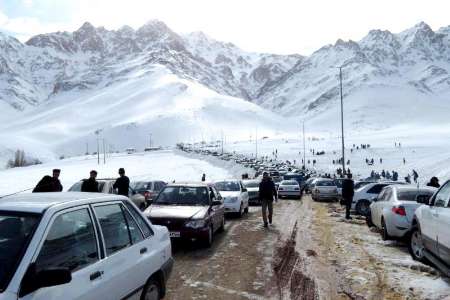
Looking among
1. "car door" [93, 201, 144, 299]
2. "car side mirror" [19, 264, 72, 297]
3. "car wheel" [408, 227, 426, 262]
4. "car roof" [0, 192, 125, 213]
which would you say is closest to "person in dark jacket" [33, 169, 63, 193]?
"car door" [93, 201, 144, 299]

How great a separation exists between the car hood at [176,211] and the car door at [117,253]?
5755mm

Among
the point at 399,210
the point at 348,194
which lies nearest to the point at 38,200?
the point at 399,210

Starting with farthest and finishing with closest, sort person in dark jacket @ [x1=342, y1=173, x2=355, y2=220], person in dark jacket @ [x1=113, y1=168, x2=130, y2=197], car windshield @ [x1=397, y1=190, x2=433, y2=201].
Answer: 1. person in dark jacket @ [x1=342, y1=173, x2=355, y2=220]
2. person in dark jacket @ [x1=113, y1=168, x2=130, y2=197]
3. car windshield @ [x1=397, y1=190, x2=433, y2=201]

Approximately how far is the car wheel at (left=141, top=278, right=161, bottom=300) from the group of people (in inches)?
253

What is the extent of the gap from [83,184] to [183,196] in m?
2.50

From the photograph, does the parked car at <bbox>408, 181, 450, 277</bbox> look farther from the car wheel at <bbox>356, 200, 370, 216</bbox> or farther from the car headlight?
the car wheel at <bbox>356, 200, 370, 216</bbox>

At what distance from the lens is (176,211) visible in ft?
38.4

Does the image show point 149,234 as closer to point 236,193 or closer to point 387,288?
point 387,288

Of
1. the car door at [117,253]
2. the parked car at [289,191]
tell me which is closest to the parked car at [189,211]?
the car door at [117,253]

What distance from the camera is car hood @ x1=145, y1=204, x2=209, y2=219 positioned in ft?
37.1

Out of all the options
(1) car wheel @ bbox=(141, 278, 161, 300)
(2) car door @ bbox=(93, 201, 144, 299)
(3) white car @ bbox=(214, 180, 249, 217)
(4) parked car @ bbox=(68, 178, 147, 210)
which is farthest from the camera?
(3) white car @ bbox=(214, 180, 249, 217)

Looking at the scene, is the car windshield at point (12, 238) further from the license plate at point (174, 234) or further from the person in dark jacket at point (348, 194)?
the person in dark jacket at point (348, 194)

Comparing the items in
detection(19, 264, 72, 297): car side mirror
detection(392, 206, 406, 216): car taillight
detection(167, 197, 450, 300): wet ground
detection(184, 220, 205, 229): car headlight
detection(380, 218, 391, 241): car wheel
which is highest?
detection(19, 264, 72, 297): car side mirror

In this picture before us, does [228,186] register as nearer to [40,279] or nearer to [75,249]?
[75,249]
